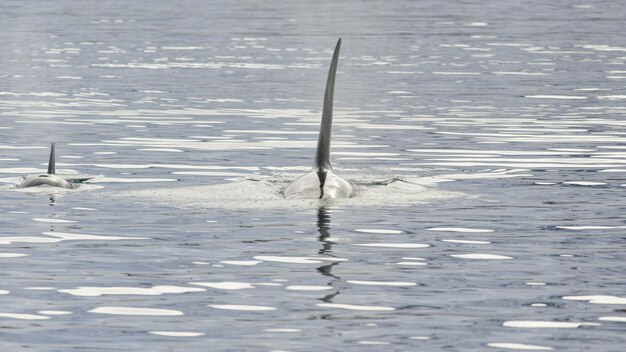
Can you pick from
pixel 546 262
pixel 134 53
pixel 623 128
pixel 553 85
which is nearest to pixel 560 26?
pixel 134 53

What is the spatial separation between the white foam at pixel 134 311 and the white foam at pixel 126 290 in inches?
32.1

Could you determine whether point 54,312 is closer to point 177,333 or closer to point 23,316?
point 23,316

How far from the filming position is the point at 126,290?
17641 millimetres

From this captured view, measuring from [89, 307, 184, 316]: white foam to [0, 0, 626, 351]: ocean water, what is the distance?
0.05 metres

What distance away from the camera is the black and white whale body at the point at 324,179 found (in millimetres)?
25578

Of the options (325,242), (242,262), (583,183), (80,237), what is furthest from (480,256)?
(583,183)

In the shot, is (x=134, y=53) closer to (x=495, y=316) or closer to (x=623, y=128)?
(x=623, y=128)

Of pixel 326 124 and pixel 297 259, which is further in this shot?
pixel 326 124

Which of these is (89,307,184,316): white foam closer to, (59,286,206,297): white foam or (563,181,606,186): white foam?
(59,286,206,297): white foam

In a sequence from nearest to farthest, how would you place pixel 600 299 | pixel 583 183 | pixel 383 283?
pixel 600 299
pixel 383 283
pixel 583 183

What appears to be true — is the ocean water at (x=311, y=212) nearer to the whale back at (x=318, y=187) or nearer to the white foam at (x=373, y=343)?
the white foam at (x=373, y=343)

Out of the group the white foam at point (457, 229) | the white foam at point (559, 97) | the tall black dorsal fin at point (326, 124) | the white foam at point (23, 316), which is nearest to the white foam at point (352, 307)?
the white foam at point (23, 316)

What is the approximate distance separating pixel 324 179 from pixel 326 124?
2.69 feet

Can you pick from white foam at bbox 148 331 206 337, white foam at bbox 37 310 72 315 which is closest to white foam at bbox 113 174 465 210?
white foam at bbox 37 310 72 315
